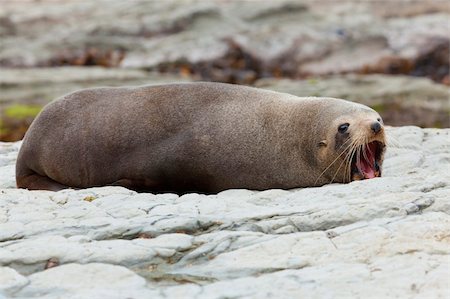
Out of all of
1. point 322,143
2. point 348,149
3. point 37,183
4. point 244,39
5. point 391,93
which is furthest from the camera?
point 244,39

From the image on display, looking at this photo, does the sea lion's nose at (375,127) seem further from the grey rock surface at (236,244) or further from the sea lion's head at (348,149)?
the grey rock surface at (236,244)

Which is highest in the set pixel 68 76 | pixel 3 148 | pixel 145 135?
pixel 145 135

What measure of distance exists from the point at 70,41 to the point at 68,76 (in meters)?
3.55

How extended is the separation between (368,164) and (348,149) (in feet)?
0.97

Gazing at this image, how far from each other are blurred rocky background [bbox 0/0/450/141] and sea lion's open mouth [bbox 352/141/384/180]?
1199 centimetres

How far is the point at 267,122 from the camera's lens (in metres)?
10.1

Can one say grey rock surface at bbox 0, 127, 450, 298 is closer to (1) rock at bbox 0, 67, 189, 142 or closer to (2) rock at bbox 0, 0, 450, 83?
(1) rock at bbox 0, 67, 189, 142

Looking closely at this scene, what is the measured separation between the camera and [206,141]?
996cm

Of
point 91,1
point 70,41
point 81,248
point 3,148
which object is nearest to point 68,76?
point 70,41

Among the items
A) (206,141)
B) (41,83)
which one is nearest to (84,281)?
(206,141)

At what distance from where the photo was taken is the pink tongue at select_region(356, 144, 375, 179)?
9.60 metres

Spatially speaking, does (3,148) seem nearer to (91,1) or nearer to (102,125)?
(102,125)

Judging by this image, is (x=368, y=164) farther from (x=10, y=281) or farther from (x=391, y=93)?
(x=391, y=93)

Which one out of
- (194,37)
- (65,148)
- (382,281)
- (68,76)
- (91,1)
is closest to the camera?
(382,281)
